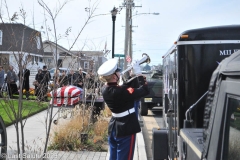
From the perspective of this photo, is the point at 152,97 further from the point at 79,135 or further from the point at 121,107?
the point at 121,107

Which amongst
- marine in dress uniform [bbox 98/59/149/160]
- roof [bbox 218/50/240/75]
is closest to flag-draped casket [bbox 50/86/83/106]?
marine in dress uniform [bbox 98/59/149/160]

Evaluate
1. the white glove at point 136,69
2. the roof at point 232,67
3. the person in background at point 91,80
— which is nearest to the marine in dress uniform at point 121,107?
the white glove at point 136,69

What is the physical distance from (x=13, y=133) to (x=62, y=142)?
89.2 inches

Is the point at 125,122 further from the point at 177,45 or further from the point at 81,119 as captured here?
the point at 81,119

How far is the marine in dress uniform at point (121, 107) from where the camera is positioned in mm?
4461

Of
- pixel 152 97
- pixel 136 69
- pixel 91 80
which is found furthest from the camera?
pixel 152 97

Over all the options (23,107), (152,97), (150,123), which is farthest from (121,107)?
(152,97)

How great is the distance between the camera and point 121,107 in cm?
456

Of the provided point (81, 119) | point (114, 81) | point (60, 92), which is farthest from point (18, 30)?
point (60, 92)

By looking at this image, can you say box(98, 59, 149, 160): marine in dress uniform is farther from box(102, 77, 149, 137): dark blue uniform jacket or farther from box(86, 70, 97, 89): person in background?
box(86, 70, 97, 89): person in background

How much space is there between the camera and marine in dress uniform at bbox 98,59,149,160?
14.6 feet

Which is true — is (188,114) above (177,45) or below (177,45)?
below

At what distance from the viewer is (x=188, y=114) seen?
4.86m

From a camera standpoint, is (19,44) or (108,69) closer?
(108,69)
